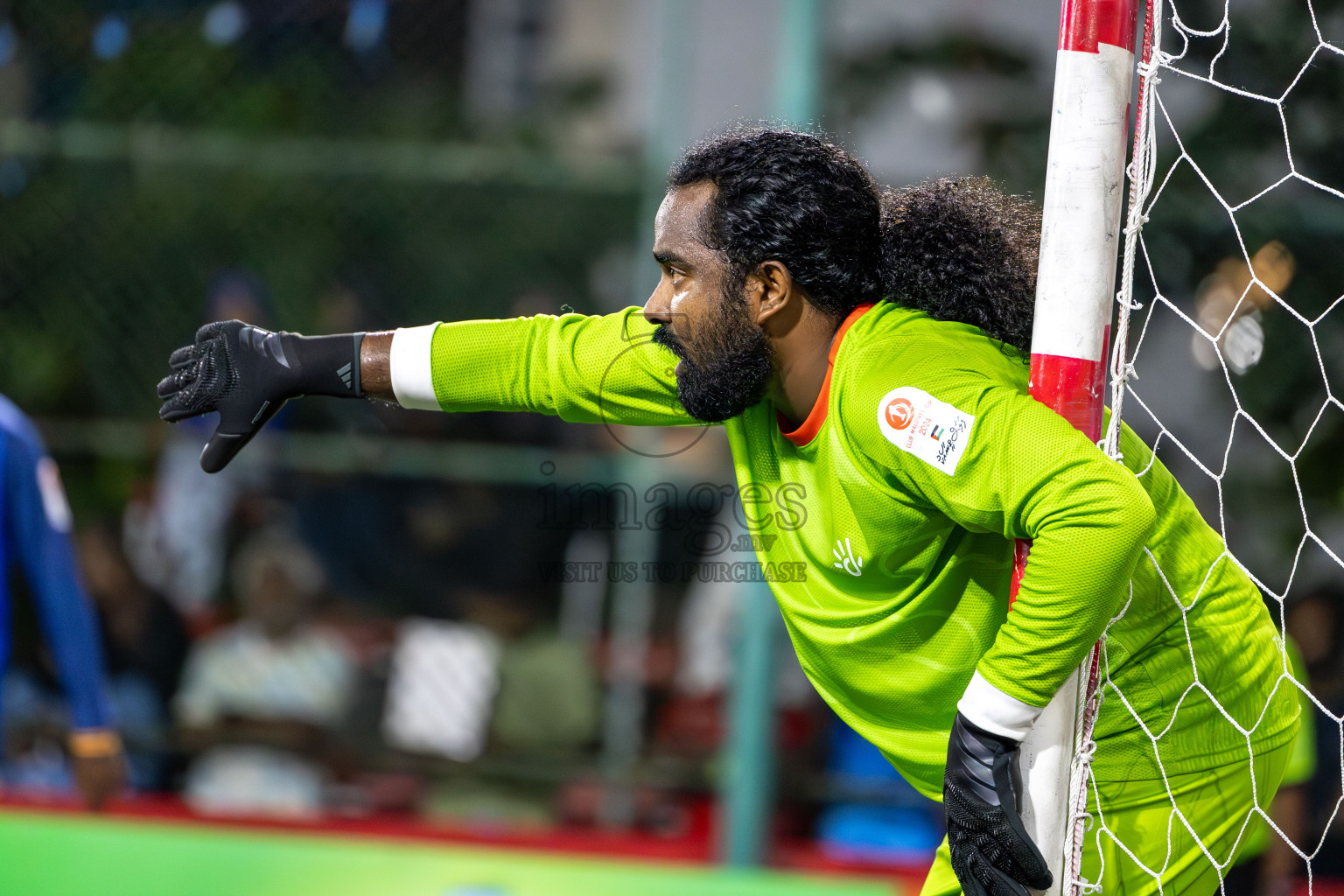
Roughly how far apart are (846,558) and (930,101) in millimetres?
3099

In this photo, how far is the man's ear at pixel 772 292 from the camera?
1.99 meters

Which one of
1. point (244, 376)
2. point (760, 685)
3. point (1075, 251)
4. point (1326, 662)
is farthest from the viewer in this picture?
point (760, 685)

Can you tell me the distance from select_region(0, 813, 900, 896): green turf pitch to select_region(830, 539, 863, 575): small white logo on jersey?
2098mm

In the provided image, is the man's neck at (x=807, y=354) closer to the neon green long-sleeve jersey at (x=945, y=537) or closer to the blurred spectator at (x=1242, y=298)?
the neon green long-sleeve jersey at (x=945, y=537)

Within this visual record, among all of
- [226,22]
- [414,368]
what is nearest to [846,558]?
[414,368]

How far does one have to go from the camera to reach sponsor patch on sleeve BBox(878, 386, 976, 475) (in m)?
1.71

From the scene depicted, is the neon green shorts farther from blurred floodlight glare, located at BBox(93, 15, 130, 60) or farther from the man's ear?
blurred floodlight glare, located at BBox(93, 15, 130, 60)

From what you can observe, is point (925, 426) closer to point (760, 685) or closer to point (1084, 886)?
point (1084, 886)

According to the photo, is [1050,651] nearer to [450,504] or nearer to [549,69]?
[450,504]

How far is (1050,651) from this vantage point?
5.60ft

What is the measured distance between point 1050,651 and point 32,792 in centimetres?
421

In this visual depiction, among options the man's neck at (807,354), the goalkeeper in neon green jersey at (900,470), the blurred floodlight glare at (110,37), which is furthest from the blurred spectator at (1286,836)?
the blurred floodlight glare at (110,37)

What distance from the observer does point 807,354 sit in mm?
2023

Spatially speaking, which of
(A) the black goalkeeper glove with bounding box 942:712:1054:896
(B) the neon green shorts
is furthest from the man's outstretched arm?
(B) the neon green shorts
